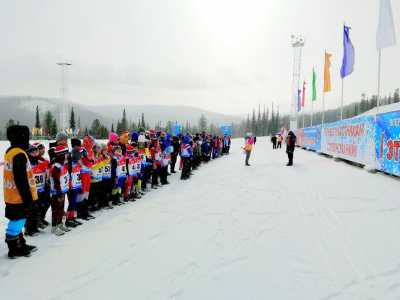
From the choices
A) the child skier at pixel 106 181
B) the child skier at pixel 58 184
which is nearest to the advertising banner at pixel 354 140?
the child skier at pixel 106 181

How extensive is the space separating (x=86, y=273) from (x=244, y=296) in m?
2.01

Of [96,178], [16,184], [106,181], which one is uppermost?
[16,184]

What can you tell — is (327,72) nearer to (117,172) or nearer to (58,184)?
(117,172)

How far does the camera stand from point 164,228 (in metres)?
5.59

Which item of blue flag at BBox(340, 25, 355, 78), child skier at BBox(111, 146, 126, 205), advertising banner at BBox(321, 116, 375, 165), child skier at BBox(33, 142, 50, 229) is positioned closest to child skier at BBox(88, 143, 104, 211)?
child skier at BBox(111, 146, 126, 205)

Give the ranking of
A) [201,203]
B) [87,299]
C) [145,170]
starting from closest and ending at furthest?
[87,299] → [201,203] → [145,170]

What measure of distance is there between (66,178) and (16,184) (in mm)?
1314

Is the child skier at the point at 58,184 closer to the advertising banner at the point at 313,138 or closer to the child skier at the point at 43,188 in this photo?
the child skier at the point at 43,188

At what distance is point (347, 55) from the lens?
58.9 feet

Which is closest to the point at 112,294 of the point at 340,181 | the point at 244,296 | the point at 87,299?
the point at 87,299

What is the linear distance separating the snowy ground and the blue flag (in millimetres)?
12780

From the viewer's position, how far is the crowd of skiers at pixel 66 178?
13.9 feet

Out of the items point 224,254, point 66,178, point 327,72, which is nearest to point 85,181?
point 66,178

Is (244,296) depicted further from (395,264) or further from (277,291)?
(395,264)
